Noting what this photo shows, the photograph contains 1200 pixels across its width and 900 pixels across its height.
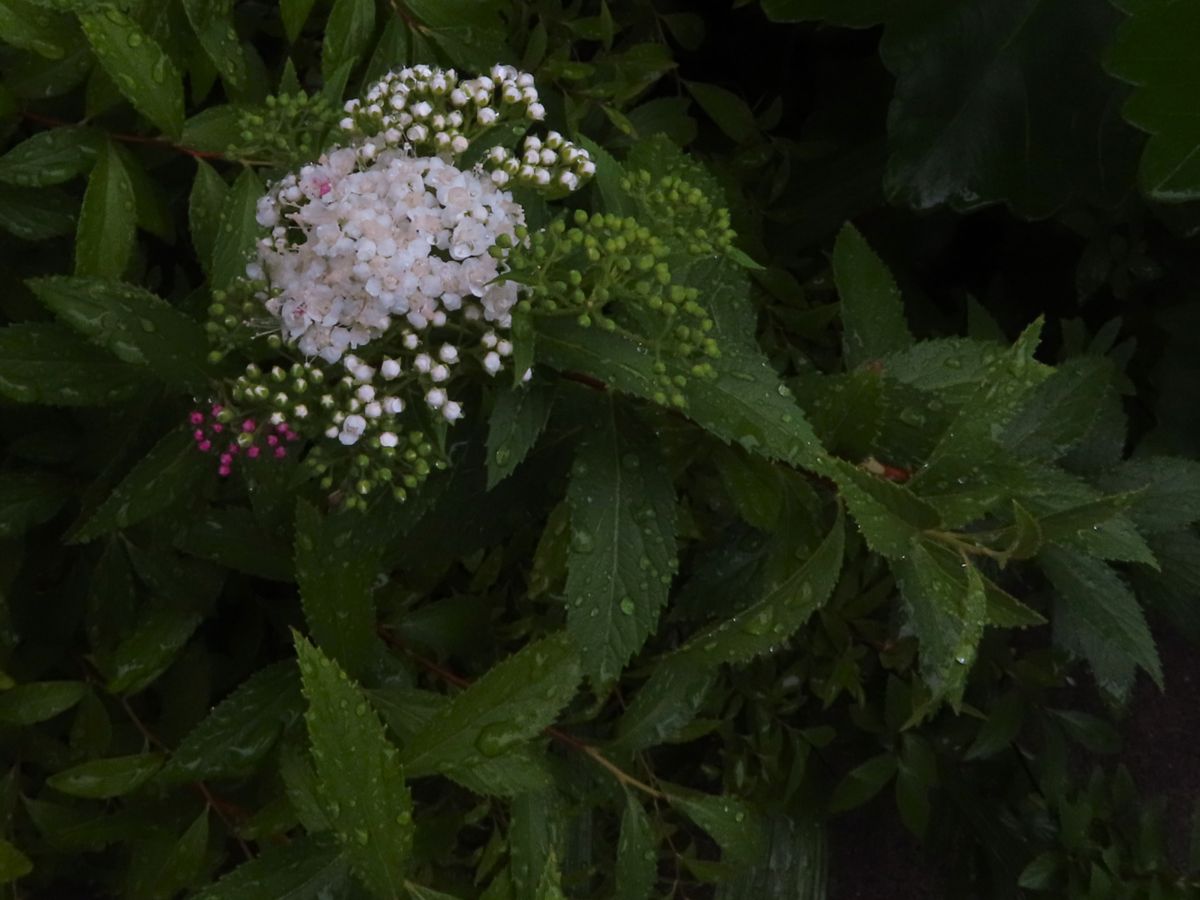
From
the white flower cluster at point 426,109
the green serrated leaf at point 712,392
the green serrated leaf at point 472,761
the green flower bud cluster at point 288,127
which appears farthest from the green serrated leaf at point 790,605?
the green flower bud cluster at point 288,127

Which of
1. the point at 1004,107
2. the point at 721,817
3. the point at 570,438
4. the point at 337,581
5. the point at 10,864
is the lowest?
the point at 721,817

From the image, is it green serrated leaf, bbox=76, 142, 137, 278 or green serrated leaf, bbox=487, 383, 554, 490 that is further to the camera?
green serrated leaf, bbox=76, 142, 137, 278

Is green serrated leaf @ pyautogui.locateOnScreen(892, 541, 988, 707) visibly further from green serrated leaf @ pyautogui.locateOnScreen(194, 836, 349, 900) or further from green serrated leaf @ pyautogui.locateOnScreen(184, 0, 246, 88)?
green serrated leaf @ pyautogui.locateOnScreen(184, 0, 246, 88)

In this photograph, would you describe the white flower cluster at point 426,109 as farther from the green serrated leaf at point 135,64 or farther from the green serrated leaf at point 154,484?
the green serrated leaf at point 154,484

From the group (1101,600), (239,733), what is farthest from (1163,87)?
(239,733)

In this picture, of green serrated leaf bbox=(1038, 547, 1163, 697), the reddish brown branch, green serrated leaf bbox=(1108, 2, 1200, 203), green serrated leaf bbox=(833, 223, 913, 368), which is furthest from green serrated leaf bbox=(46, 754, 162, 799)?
green serrated leaf bbox=(1108, 2, 1200, 203)

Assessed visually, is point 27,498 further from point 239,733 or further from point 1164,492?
point 1164,492
